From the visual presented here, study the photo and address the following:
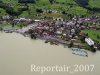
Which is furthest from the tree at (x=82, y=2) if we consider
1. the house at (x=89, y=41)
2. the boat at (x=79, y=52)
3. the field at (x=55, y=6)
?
the boat at (x=79, y=52)

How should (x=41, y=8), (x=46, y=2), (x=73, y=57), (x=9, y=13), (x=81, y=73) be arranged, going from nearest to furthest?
(x=81, y=73) < (x=73, y=57) < (x=9, y=13) < (x=41, y=8) < (x=46, y=2)

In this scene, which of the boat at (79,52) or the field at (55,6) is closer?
the boat at (79,52)

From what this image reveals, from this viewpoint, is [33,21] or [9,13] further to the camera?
[9,13]

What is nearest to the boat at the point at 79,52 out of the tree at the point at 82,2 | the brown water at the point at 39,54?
the brown water at the point at 39,54

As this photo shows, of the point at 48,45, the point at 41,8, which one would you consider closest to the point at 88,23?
the point at 41,8

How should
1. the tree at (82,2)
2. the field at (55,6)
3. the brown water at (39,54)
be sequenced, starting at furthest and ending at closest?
1. the tree at (82,2)
2. the field at (55,6)
3. the brown water at (39,54)

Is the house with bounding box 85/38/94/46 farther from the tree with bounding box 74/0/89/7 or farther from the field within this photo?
the tree with bounding box 74/0/89/7

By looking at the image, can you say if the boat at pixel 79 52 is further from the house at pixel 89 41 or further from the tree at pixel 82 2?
the tree at pixel 82 2

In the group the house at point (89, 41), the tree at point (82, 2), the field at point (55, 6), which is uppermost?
the house at point (89, 41)

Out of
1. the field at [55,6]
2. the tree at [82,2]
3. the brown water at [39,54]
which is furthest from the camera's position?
the tree at [82,2]

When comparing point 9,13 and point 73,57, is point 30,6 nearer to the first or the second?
point 9,13

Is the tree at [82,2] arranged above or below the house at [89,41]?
below
